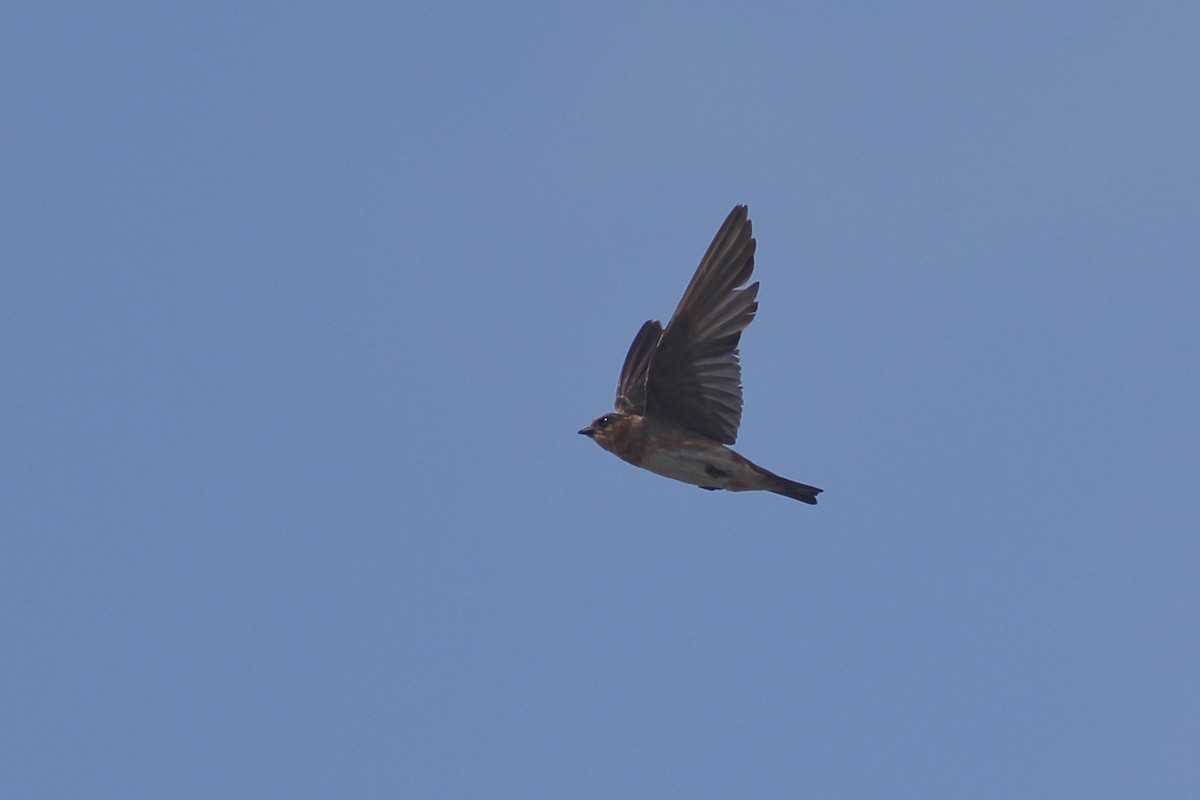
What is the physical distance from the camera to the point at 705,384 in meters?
13.8

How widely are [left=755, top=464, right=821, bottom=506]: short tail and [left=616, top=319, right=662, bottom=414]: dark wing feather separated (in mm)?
2070

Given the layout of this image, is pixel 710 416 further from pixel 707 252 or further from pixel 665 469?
pixel 707 252

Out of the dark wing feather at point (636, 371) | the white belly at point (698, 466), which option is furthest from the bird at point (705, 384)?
the dark wing feather at point (636, 371)

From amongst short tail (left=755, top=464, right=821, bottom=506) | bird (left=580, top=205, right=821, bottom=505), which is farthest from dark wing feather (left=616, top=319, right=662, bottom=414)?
short tail (left=755, top=464, right=821, bottom=506)

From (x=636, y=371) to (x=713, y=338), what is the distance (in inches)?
84.1

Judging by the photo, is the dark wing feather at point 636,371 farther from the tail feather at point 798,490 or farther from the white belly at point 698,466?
the tail feather at point 798,490

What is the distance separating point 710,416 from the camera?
45.7ft

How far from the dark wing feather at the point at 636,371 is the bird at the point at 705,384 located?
105cm

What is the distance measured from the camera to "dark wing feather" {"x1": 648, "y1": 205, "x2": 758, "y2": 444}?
1366 cm

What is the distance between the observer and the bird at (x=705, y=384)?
13602mm

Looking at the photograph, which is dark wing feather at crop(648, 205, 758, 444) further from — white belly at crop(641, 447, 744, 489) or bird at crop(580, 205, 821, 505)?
white belly at crop(641, 447, 744, 489)

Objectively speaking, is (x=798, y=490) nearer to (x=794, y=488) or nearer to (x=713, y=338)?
(x=794, y=488)

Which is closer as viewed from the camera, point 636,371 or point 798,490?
A: point 798,490

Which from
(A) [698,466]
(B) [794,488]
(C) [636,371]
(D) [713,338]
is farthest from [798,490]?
(C) [636,371]
